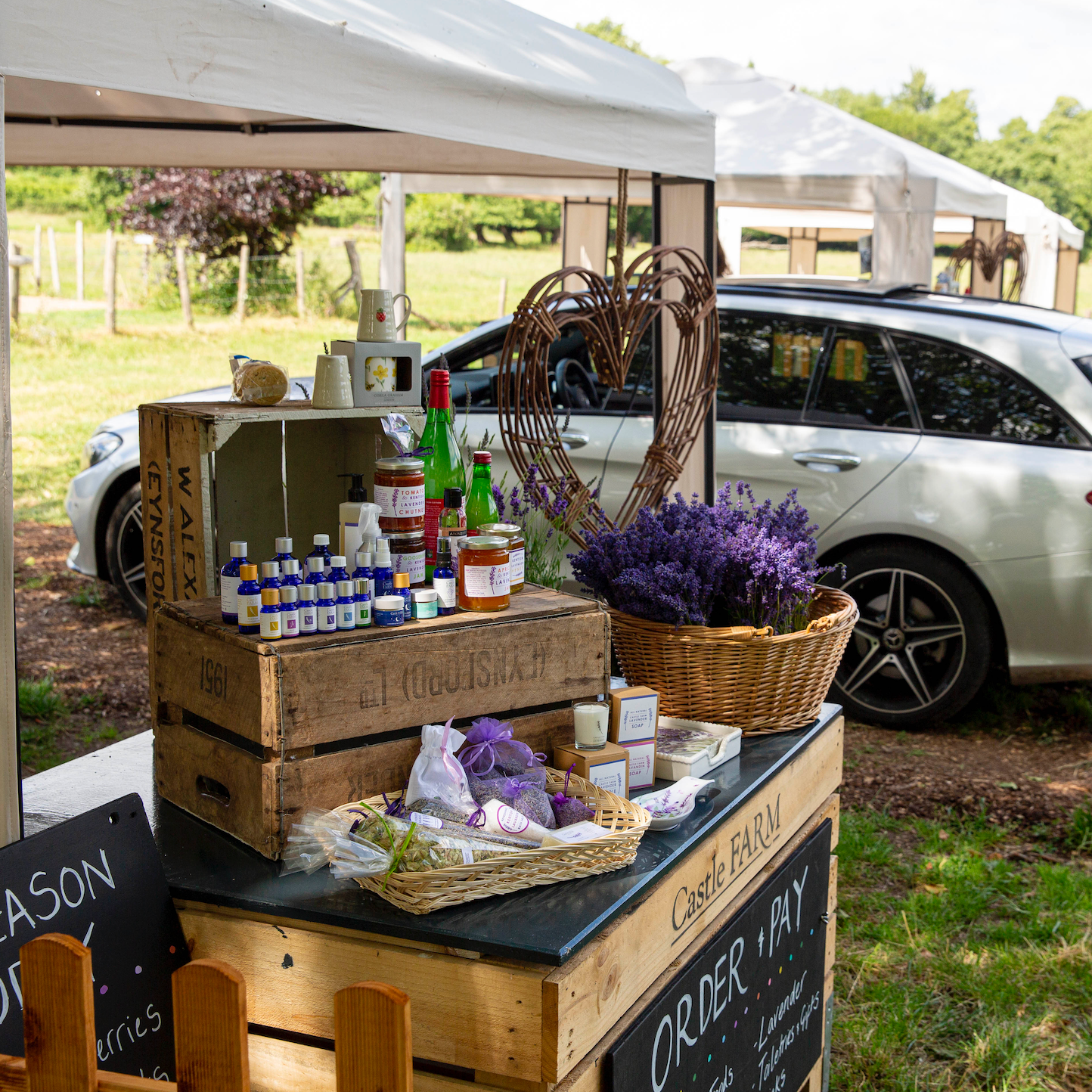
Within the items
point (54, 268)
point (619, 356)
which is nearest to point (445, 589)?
point (619, 356)

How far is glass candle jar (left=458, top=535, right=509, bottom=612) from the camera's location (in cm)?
173

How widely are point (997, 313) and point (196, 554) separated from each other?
11.6ft

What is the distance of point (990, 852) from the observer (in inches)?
140

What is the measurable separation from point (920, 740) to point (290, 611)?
3375 mm

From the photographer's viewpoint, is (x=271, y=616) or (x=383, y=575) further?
(x=383, y=575)

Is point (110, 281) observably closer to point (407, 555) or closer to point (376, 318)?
point (376, 318)

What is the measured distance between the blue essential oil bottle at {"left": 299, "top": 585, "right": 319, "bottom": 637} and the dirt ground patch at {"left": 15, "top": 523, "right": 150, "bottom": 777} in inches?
108

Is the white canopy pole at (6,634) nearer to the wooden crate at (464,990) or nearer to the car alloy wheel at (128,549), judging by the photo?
the wooden crate at (464,990)

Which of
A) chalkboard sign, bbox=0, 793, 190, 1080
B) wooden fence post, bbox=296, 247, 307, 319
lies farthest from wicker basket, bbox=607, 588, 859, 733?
wooden fence post, bbox=296, 247, 307, 319

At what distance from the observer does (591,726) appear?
1.73 m

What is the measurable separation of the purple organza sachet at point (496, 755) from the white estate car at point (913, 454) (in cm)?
236

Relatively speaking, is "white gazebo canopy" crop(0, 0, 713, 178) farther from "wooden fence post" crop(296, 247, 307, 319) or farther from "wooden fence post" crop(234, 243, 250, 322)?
"wooden fence post" crop(296, 247, 307, 319)

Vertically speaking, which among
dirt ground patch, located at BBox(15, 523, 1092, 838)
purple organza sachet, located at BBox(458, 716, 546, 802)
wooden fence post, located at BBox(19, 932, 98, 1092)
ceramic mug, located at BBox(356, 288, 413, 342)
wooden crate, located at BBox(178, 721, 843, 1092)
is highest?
ceramic mug, located at BBox(356, 288, 413, 342)

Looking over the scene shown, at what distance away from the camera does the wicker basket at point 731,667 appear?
2.02 meters
